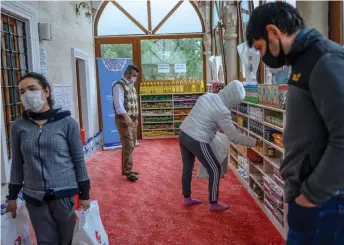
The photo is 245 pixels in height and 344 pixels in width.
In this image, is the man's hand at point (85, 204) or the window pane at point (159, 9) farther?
the window pane at point (159, 9)

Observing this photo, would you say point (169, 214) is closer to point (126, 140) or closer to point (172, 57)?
point (126, 140)

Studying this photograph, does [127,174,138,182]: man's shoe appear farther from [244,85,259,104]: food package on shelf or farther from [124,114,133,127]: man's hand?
[244,85,259,104]: food package on shelf

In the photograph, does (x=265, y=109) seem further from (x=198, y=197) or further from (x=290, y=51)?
(x=290, y=51)

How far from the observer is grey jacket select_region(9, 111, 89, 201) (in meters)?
2.14

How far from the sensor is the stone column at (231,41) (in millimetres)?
6164

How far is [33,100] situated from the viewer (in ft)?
7.19

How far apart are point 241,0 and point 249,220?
12.7ft

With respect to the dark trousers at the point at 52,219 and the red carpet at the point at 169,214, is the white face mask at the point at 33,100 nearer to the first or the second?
the dark trousers at the point at 52,219

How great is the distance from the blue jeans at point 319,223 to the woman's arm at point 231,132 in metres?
2.06

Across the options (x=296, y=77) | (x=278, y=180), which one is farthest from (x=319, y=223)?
(x=278, y=180)

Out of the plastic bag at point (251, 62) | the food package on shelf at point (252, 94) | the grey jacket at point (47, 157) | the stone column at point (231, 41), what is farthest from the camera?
the stone column at point (231, 41)

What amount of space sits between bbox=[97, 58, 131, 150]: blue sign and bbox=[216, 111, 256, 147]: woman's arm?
16.7ft

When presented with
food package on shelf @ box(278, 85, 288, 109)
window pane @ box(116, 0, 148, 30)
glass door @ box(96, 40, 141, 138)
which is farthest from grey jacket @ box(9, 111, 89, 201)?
window pane @ box(116, 0, 148, 30)

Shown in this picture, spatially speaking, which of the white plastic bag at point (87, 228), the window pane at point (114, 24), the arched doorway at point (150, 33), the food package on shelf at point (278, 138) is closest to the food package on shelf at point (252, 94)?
the food package on shelf at point (278, 138)
